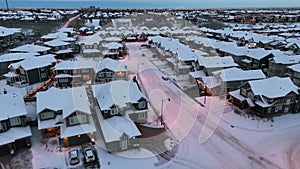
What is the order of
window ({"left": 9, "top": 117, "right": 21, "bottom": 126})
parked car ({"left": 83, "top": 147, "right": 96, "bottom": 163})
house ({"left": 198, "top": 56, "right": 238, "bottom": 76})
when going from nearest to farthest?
parked car ({"left": 83, "top": 147, "right": 96, "bottom": 163}) < window ({"left": 9, "top": 117, "right": 21, "bottom": 126}) < house ({"left": 198, "top": 56, "right": 238, "bottom": 76})

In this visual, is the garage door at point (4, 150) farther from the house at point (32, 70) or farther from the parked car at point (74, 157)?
the house at point (32, 70)

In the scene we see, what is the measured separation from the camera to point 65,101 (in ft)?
71.4

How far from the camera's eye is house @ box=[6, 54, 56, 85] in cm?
3247

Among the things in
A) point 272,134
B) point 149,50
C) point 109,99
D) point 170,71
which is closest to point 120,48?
point 149,50

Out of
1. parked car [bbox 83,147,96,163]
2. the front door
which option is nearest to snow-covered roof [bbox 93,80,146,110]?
the front door

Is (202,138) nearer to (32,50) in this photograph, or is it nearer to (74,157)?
(74,157)

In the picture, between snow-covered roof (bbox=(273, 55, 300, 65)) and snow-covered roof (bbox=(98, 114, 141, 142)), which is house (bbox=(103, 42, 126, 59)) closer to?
snow-covered roof (bbox=(98, 114, 141, 142))

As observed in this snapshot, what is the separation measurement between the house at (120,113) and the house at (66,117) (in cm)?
141

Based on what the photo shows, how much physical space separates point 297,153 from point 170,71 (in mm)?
23104

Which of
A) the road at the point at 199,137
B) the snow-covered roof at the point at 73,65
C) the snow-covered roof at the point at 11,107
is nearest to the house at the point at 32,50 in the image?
the snow-covered roof at the point at 73,65

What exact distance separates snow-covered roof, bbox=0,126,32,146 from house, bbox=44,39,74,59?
2761 centimetres

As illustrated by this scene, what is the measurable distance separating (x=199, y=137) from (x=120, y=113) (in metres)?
7.82

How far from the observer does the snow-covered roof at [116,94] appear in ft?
70.6

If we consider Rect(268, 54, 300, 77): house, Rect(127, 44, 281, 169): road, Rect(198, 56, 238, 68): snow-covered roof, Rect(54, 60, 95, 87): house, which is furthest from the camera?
Rect(268, 54, 300, 77): house
